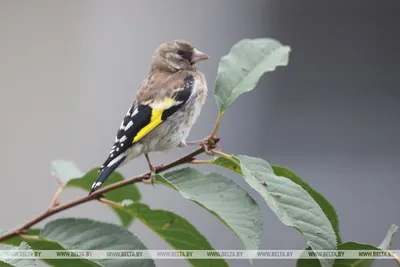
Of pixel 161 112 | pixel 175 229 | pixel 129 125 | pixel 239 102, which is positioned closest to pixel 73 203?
pixel 175 229

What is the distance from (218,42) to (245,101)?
0.43 metres

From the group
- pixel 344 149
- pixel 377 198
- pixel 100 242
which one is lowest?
pixel 377 198

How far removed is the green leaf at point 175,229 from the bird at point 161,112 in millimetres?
347

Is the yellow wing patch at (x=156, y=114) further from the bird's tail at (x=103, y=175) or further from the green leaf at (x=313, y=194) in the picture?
the green leaf at (x=313, y=194)

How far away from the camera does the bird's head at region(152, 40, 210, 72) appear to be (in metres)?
2.36

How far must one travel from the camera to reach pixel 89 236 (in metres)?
1.28

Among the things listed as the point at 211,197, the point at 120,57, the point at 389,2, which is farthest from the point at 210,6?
the point at 211,197

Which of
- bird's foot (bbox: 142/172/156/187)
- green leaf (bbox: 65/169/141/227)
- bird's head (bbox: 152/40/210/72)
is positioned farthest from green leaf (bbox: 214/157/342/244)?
bird's head (bbox: 152/40/210/72)

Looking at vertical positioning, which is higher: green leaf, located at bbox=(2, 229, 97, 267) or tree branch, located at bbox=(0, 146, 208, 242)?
tree branch, located at bbox=(0, 146, 208, 242)

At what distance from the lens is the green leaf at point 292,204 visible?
1146mm

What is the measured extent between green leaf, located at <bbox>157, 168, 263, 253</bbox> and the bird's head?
1.07 meters

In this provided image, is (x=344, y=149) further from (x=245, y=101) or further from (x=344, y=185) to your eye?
(x=245, y=101)

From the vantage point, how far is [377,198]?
4.41 meters

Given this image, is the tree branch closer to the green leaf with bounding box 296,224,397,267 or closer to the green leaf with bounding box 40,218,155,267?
the green leaf with bounding box 40,218,155,267
